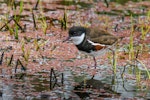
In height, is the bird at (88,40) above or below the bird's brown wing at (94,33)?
below

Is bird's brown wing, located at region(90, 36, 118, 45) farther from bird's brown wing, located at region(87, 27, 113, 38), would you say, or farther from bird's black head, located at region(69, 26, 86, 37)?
bird's black head, located at region(69, 26, 86, 37)

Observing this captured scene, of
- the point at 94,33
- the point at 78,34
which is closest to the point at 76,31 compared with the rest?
the point at 78,34

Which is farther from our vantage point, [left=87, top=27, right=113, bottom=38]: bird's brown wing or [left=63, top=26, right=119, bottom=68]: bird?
[left=87, top=27, right=113, bottom=38]: bird's brown wing

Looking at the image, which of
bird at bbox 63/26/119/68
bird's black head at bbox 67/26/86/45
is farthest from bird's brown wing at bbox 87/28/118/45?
bird's black head at bbox 67/26/86/45

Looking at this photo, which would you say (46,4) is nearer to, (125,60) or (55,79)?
(125,60)

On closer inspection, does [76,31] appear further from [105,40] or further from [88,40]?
[105,40]

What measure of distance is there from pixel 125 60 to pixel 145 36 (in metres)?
1.43

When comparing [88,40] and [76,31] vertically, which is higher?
[76,31]

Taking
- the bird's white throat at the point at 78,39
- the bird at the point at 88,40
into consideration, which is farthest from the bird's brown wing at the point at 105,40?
the bird's white throat at the point at 78,39

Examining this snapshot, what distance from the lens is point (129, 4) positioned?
36.2 feet

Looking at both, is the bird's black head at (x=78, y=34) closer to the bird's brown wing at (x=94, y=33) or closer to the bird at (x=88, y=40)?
the bird at (x=88, y=40)

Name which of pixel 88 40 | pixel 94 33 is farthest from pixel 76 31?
pixel 94 33

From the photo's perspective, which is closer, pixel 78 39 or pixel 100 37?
pixel 78 39

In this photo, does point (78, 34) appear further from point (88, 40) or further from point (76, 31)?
point (88, 40)
